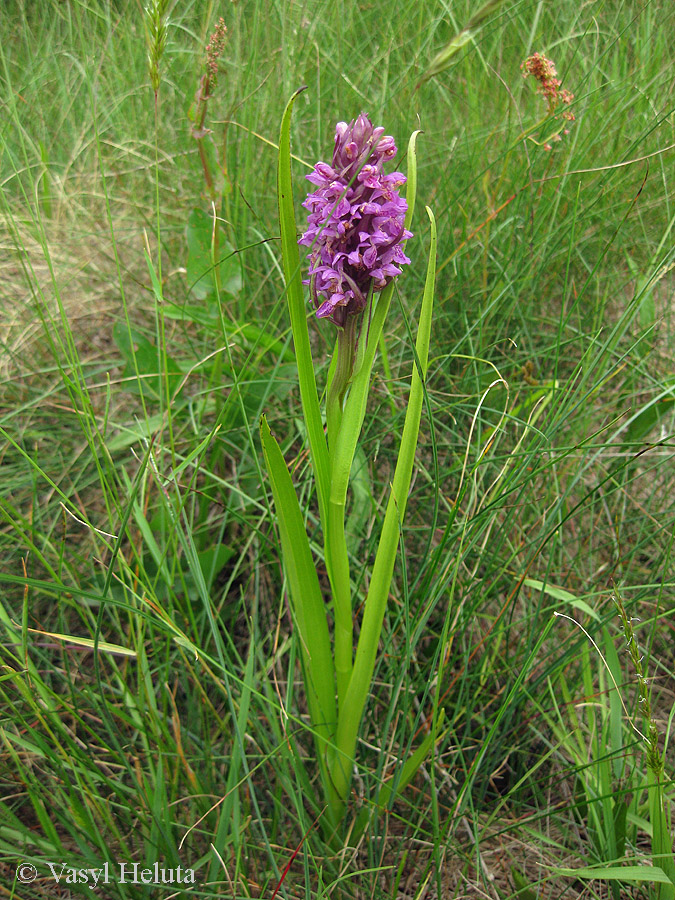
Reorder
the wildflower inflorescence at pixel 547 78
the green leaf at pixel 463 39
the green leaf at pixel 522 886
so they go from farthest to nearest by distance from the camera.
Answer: the wildflower inflorescence at pixel 547 78
the green leaf at pixel 522 886
the green leaf at pixel 463 39

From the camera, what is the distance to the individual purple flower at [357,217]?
0.97 metres

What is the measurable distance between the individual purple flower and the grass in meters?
0.09

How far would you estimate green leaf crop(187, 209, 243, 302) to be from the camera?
182 centimetres

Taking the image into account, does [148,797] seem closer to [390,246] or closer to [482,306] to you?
[390,246]

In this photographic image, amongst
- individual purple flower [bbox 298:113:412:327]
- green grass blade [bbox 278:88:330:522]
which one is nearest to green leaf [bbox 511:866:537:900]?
green grass blade [bbox 278:88:330:522]

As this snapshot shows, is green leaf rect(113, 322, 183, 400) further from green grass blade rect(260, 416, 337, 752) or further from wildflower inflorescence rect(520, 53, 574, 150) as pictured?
wildflower inflorescence rect(520, 53, 574, 150)

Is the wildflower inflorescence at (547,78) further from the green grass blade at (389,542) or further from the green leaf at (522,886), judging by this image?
the green leaf at (522,886)

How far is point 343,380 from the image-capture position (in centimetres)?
108

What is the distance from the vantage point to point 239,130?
90.0 inches

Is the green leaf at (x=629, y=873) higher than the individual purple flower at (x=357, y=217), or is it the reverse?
the individual purple flower at (x=357, y=217)

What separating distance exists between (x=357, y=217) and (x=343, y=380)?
0.27 metres

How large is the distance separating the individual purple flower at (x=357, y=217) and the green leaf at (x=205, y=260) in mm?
861

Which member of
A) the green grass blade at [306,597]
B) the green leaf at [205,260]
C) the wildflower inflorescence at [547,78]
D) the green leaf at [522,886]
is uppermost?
the wildflower inflorescence at [547,78]

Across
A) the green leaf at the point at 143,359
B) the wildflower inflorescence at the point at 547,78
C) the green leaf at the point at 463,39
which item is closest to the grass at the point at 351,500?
the green leaf at the point at 143,359
